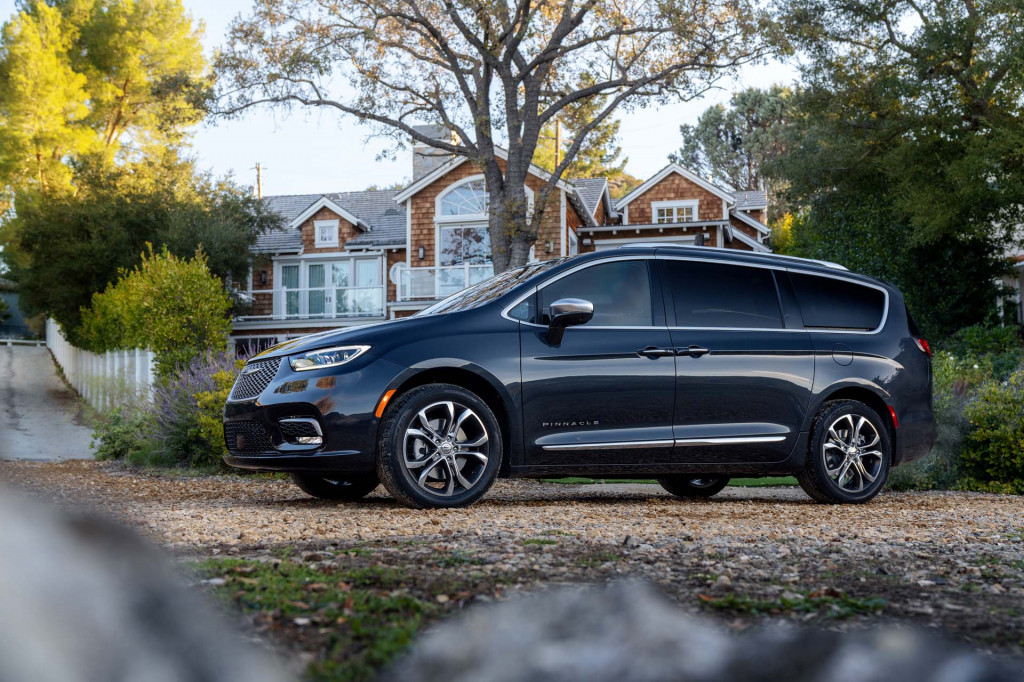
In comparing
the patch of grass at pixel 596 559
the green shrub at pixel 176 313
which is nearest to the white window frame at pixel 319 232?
the green shrub at pixel 176 313

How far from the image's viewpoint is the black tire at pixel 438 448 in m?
5.96

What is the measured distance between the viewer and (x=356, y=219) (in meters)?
36.3

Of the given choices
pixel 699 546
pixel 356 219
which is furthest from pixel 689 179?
pixel 699 546

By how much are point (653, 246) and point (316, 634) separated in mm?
5370

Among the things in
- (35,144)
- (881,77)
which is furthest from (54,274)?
(881,77)

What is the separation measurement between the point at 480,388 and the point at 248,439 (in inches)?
62.5

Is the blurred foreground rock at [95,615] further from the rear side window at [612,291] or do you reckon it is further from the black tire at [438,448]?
the rear side window at [612,291]

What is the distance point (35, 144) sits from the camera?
121 feet

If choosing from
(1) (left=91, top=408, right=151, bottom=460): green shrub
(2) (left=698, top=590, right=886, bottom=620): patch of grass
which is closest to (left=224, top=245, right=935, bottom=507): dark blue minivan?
(2) (left=698, top=590, right=886, bottom=620): patch of grass

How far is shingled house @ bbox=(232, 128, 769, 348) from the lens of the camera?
103ft

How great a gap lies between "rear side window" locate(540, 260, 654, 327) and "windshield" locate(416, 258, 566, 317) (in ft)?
0.72

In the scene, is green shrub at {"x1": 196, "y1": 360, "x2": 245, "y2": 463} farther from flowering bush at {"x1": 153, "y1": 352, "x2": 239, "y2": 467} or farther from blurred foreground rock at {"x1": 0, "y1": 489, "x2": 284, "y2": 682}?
blurred foreground rock at {"x1": 0, "y1": 489, "x2": 284, "y2": 682}

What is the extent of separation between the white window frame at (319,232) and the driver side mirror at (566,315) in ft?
101

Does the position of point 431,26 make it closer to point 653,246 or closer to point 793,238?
point 653,246
